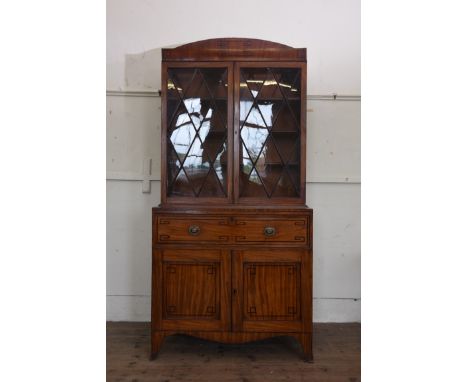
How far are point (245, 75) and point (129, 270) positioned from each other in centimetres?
161

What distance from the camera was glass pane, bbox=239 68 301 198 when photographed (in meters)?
2.36

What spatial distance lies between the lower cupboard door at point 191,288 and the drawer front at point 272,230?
0.53 feet

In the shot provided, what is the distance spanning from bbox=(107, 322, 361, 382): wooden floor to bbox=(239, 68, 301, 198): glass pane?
967 mm

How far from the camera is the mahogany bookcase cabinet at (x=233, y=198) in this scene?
7.16 ft

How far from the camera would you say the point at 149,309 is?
280cm

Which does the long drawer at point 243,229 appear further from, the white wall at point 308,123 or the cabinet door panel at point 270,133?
the white wall at point 308,123

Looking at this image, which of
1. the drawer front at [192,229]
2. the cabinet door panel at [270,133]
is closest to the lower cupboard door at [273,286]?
the drawer front at [192,229]

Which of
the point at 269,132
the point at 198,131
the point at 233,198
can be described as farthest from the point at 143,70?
the point at 233,198
